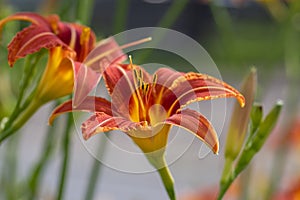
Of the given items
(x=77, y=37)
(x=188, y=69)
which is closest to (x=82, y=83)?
(x=77, y=37)

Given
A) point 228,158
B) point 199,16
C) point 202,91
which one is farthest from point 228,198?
point 199,16

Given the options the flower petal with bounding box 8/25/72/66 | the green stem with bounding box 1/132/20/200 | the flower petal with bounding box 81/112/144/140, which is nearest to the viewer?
the flower petal with bounding box 81/112/144/140

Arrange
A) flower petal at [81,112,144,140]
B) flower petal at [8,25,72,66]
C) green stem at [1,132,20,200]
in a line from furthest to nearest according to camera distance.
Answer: green stem at [1,132,20,200], flower petal at [8,25,72,66], flower petal at [81,112,144,140]

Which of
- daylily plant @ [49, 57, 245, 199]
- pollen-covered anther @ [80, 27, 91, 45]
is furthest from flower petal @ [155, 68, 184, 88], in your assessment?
pollen-covered anther @ [80, 27, 91, 45]

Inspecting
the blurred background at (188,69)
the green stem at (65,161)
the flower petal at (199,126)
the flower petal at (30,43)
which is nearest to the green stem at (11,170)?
the blurred background at (188,69)

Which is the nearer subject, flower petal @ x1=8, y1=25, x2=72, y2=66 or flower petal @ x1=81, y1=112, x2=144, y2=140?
flower petal @ x1=81, y1=112, x2=144, y2=140

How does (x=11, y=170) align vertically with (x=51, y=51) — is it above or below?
below

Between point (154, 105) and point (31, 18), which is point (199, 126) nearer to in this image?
point (154, 105)

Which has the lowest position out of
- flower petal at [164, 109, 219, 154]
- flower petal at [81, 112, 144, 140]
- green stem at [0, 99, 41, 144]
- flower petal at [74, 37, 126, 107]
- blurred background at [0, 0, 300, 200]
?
blurred background at [0, 0, 300, 200]

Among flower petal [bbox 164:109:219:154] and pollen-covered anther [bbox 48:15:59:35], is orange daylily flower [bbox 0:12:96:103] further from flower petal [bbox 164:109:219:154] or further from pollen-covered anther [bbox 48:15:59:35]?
flower petal [bbox 164:109:219:154]
